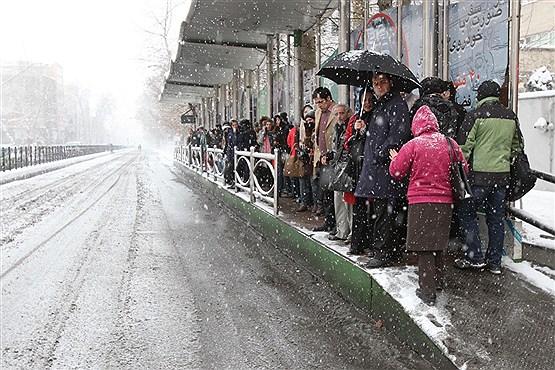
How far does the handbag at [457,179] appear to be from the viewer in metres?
3.83

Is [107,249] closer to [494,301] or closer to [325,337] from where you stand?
[325,337]

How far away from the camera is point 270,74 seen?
13133 millimetres

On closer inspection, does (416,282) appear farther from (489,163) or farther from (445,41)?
(445,41)

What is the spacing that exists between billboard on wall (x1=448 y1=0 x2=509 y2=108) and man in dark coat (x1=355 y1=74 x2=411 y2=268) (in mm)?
1442

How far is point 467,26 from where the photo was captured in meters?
5.63

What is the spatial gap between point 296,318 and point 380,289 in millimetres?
735

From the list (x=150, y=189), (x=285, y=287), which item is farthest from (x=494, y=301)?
(x=150, y=189)

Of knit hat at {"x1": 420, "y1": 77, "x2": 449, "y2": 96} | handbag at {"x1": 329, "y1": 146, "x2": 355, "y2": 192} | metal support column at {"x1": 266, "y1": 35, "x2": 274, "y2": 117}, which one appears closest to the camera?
knit hat at {"x1": 420, "y1": 77, "x2": 449, "y2": 96}

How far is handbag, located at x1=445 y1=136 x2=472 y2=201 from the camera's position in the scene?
12.6ft

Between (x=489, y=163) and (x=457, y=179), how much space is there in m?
0.93

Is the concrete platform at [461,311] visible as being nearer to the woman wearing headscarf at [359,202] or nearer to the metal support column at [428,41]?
the woman wearing headscarf at [359,202]

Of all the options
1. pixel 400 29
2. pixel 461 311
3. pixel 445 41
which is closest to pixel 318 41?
pixel 400 29

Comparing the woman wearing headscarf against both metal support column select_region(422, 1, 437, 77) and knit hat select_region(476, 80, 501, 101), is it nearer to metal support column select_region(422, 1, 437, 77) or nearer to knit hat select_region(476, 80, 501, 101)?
knit hat select_region(476, 80, 501, 101)

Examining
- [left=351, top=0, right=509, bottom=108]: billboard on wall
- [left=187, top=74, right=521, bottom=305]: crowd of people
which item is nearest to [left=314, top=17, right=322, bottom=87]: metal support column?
[left=351, top=0, right=509, bottom=108]: billboard on wall
